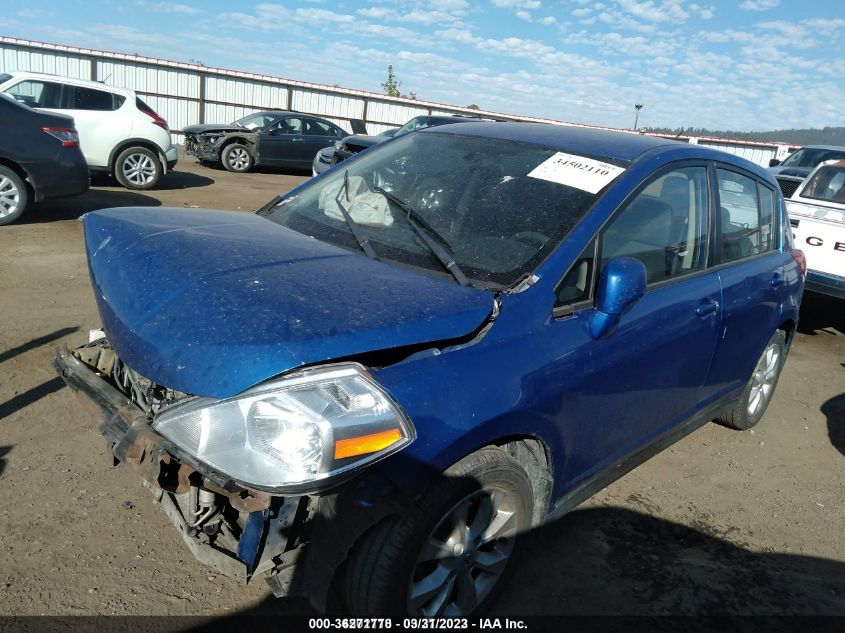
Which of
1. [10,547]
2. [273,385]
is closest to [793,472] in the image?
[273,385]

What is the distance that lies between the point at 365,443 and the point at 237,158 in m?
15.6

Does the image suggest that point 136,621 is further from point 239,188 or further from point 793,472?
point 239,188

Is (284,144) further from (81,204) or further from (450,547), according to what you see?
(450,547)

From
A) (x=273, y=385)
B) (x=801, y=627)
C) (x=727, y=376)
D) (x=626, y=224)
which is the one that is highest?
(x=626, y=224)

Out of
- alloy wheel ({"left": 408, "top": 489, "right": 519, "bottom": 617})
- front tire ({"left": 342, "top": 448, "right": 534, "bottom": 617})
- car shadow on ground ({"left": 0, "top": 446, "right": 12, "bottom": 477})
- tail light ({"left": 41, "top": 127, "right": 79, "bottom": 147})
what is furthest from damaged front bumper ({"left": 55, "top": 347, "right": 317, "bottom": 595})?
tail light ({"left": 41, "top": 127, "right": 79, "bottom": 147})

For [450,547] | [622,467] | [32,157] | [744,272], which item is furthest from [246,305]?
[32,157]

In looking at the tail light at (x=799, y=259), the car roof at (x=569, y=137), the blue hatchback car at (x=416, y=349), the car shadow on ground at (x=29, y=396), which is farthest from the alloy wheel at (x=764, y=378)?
the car shadow on ground at (x=29, y=396)

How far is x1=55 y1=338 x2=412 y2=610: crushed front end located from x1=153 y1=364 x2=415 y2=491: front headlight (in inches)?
2.2

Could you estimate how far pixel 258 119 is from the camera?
1694cm

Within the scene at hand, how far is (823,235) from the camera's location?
682 centimetres

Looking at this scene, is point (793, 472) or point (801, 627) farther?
point (793, 472)

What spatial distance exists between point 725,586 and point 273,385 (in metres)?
2.29

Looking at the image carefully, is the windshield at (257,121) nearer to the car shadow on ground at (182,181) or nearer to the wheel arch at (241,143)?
the wheel arch at (241,143)

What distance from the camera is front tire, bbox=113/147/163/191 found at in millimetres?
11273
